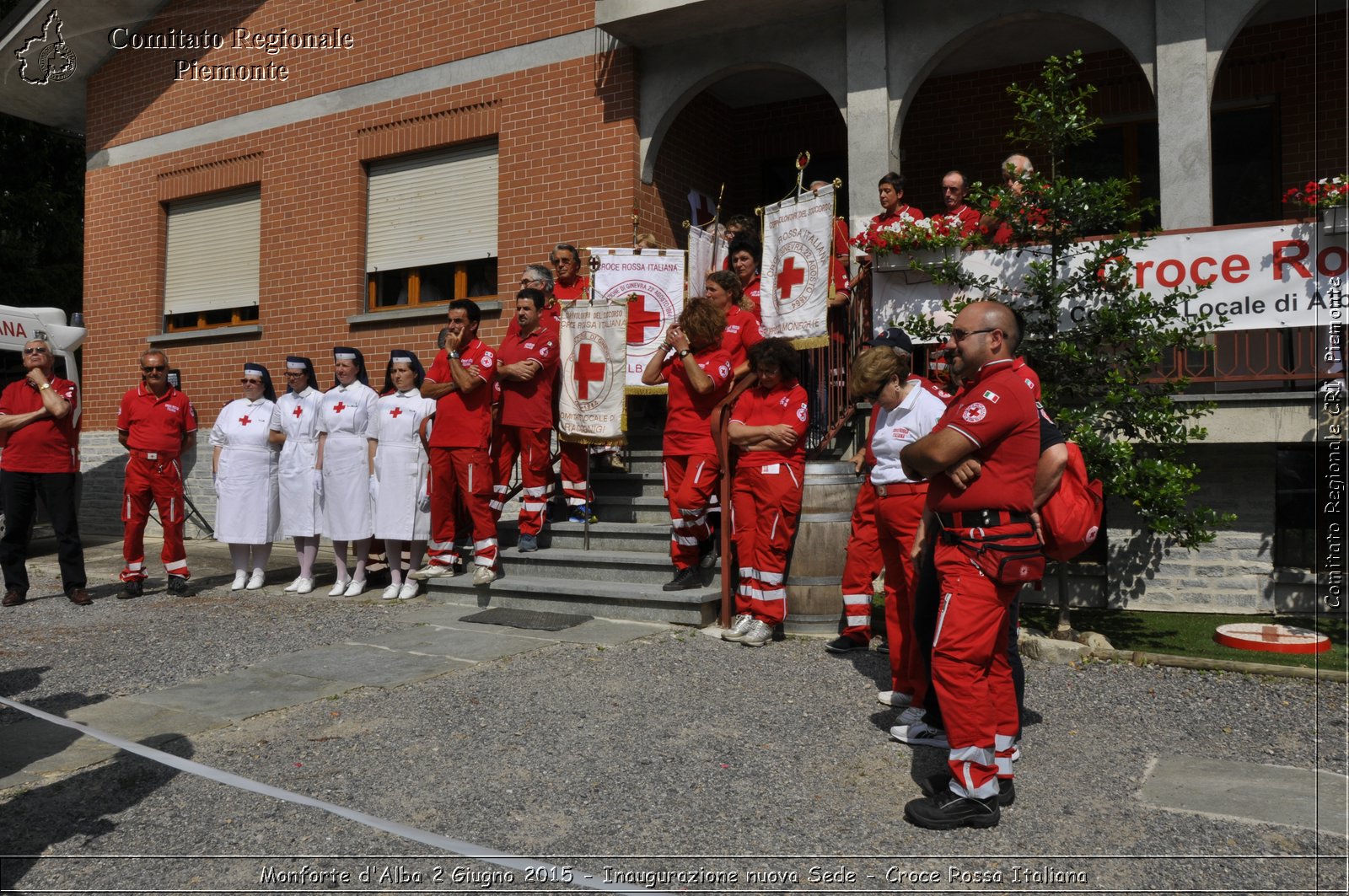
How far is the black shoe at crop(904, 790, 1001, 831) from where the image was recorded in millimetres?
3732

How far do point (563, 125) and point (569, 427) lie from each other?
4.50 metres

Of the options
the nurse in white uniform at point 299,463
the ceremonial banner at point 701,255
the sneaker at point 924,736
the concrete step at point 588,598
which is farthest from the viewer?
the ceremonial banner at point 701,255

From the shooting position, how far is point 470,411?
8258 mm

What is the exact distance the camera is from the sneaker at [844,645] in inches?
252

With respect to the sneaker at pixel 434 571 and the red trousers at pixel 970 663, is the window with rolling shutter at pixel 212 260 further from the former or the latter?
the red trousers at pixel 970 663

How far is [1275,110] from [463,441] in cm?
847

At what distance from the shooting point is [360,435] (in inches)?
350

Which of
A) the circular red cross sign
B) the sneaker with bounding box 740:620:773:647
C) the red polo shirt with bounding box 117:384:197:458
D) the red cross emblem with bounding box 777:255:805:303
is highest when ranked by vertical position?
the red cross emblem with bounding box 777:255:805:303

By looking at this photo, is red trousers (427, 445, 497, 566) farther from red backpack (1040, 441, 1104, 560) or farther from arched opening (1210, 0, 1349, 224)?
arched opening (1210, 0, 1349, 224)

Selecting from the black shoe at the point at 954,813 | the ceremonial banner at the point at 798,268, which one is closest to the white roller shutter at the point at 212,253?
the ceremonial banner at the point at 798,268

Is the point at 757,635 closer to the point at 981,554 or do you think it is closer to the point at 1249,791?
the point at 981,554

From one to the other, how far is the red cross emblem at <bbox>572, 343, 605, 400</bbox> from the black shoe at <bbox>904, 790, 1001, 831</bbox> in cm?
500

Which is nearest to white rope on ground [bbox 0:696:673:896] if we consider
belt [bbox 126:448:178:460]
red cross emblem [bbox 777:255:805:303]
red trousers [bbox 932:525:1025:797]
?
red trousers [bbox 932:525:1025:797]

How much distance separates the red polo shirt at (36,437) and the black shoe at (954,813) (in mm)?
7970
